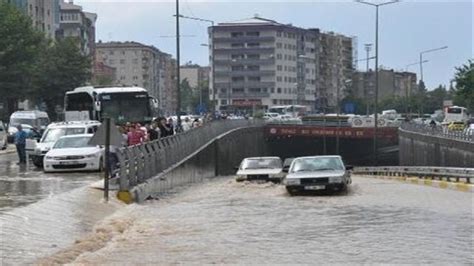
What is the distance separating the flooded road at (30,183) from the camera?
18709 mm

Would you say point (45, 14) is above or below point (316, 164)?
above

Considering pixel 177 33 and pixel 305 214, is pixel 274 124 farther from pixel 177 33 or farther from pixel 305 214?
pixel 305 214

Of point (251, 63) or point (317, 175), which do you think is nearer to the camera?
point (317, 175)

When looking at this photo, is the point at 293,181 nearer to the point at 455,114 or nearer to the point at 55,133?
the point at 55,133

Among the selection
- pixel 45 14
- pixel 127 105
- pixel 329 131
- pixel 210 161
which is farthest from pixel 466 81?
pixel 45 14

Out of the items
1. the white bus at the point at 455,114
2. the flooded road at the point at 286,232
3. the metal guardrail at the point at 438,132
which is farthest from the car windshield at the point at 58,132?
the white bus at the point at 455,114

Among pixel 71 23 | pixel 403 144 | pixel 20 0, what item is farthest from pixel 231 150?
pixel 71 23

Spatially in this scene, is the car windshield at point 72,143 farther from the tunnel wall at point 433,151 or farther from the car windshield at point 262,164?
the tunnel wall at point 433,151

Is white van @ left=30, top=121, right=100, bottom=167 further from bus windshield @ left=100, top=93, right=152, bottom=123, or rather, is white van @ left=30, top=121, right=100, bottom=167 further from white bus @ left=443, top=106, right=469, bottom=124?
white bus @ left=443, top=106, right=469, bottom=124

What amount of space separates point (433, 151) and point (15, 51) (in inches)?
1183

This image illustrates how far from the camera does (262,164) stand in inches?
1356

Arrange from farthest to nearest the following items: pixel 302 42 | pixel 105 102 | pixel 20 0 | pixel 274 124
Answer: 1. pixel 302 42
2. pixel 20 0
3. pixel 274 124
4. pixel 105 102

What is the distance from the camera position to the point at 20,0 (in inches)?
4419

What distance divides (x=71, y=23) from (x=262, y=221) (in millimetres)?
142840
